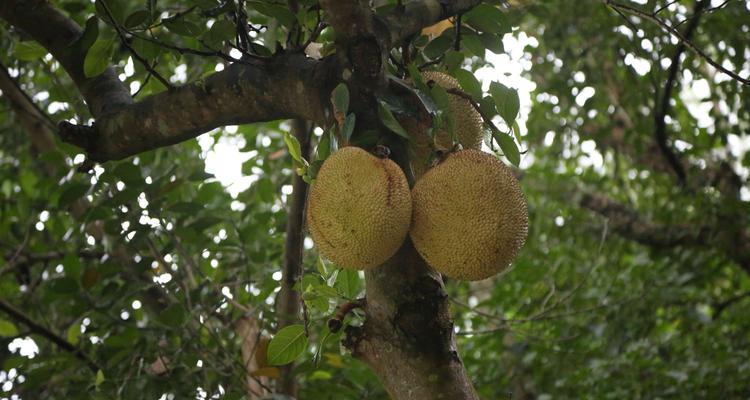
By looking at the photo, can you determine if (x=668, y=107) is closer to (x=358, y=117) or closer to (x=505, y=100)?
(x=505, y=100)

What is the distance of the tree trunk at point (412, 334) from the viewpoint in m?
0.93

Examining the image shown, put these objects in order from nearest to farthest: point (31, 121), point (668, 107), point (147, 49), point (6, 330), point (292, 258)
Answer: point (147, 49), point (292, 258), point (6, 330), point (31, 121), point (668, 107)

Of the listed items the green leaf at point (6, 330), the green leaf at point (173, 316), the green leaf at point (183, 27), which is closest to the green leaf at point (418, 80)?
the green leaf at point (183, 27)

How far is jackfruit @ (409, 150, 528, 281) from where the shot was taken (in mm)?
958

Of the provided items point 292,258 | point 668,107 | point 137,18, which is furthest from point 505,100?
point 668,107

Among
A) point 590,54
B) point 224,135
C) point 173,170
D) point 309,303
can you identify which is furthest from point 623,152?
point 309,303

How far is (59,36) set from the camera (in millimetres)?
1297

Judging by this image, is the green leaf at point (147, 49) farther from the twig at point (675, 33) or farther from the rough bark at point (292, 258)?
the twig at point (675, 33)

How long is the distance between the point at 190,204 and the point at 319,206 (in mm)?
699

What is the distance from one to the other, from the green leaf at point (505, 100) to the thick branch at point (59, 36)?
1.94 ft

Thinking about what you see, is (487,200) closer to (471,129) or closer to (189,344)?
(471,129)

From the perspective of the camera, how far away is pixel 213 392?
1692mm

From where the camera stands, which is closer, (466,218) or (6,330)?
(466,218)

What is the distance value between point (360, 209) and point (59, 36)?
0.67m
